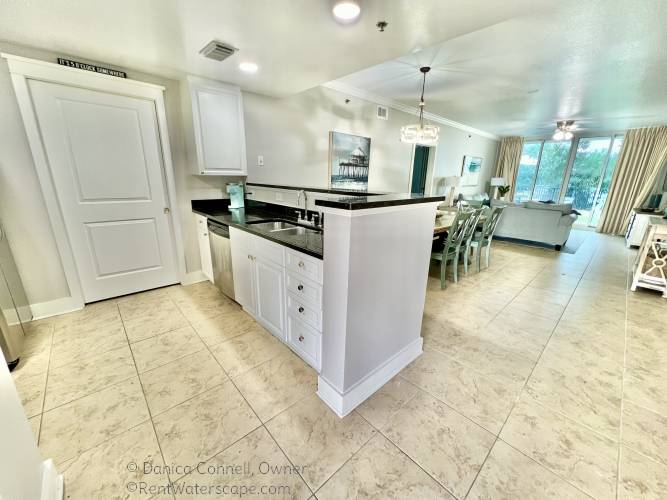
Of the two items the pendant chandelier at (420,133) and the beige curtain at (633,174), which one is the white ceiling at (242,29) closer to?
the pendant chandelier at (420,133)

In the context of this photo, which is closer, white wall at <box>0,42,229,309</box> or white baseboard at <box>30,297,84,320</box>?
white wall at <box>0,42,229,309</box>

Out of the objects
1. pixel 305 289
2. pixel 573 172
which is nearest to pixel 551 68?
pixel 305 289

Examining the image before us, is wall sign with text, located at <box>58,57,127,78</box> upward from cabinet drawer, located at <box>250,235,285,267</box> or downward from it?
upward

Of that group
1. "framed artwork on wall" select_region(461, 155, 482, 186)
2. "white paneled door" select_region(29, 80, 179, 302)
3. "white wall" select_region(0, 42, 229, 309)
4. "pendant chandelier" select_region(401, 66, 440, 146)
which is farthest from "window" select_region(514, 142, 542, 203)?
"white paneled door" select_region(29, 80, 179, 302)

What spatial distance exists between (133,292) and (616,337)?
4.60 meters

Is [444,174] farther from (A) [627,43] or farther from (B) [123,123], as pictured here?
(B) [123,123]

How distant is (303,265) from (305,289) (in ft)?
0.51

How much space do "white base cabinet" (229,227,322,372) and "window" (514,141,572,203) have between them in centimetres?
880

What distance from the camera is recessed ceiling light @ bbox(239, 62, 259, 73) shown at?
2.27 metres

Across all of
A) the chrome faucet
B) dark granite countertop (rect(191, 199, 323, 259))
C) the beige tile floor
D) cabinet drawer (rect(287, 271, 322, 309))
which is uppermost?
the chrome faucet

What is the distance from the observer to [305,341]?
1.80 metres

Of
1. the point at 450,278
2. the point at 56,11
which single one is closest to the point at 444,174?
the point at 450,278

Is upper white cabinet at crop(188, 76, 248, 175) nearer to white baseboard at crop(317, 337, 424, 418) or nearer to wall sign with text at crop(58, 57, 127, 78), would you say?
wall sign with text at crop(58, 57, 127, 78)

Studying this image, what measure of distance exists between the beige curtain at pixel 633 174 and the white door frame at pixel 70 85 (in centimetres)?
917
